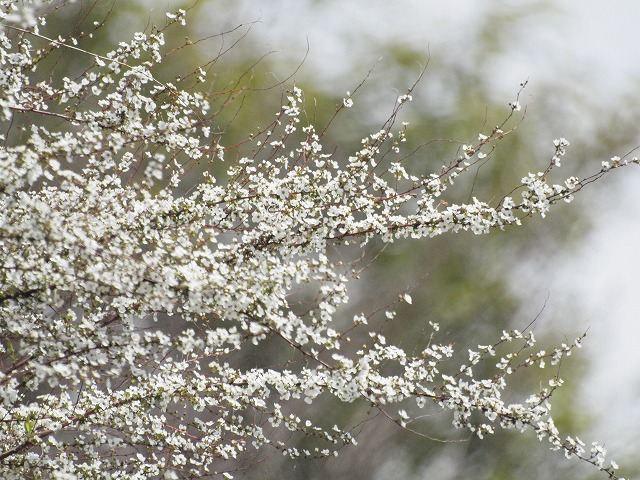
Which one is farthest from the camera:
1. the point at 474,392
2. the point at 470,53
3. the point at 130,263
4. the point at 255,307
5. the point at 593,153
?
the point at 470,53

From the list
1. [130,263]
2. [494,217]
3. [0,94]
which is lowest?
[130,263]

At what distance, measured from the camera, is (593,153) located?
12.1 m

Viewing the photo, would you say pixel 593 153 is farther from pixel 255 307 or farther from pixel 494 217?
pixel 255 307

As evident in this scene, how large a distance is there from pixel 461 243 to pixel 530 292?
134 cm

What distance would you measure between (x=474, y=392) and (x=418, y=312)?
277 inches

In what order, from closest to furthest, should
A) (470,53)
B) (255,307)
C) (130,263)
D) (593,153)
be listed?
(130,263), (255,307), (593,153), (470,53)

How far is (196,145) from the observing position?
4328 mm

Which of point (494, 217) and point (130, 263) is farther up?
point (494, 217)

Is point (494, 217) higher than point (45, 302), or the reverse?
point (494, 217)

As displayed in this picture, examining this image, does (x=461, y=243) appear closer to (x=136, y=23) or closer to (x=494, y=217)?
(x=136, y=23)

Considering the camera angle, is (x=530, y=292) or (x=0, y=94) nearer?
(x=0, y=94)

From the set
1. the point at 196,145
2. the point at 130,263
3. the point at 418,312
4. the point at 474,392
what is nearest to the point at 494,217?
the point at 474,392

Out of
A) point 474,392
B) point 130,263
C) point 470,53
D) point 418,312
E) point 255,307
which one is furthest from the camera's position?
point 470,53

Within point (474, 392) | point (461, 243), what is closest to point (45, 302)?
point (474, 392)
